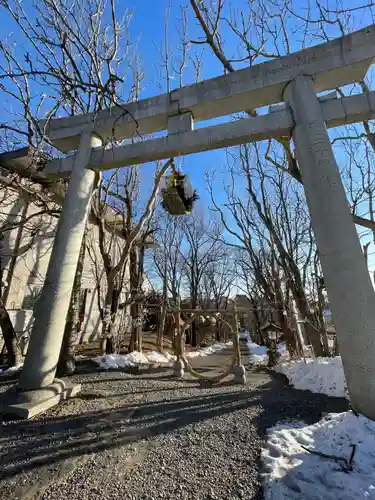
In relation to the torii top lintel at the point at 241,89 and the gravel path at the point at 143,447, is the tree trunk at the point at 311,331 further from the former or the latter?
the torii top lintel at the point at 241,89

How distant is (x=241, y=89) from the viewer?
3912 mm

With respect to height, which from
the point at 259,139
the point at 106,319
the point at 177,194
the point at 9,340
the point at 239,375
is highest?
the point at 259,139

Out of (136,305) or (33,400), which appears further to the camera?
(136,305)

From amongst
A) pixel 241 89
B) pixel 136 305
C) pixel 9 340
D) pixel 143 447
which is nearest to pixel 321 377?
pixel 143 447

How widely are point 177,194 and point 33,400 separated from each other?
11.2 feet

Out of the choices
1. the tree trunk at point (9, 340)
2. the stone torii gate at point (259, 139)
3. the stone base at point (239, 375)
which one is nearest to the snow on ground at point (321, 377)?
the stone base at point (239, 375)

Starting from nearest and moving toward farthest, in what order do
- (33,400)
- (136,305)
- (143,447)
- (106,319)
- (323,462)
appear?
1. (323,462)
2. (143,447)
3. (33,400)
4. (106,319)
5. (136,305)

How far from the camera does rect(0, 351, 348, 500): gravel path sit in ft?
6.06

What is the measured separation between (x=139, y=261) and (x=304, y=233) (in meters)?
7.59

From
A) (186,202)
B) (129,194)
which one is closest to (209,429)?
(186,202)

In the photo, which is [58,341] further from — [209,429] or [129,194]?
[129,194]

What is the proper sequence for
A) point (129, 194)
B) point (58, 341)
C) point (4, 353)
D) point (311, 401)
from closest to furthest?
point (58, 341), point (311, 401), point (4, 353), point (129, 194)

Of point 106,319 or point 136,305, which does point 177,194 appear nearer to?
point 106,319

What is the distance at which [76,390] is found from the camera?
3.76 m
